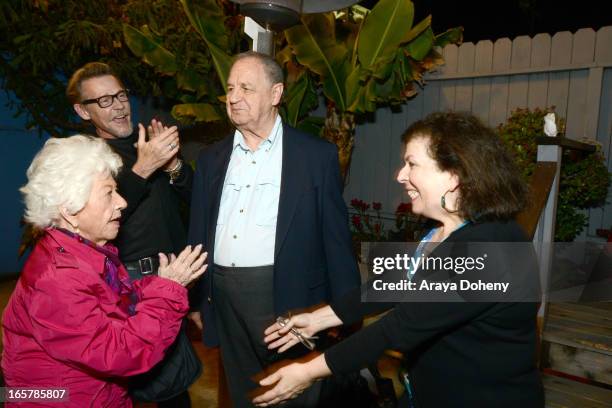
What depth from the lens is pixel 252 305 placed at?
8.45 ft

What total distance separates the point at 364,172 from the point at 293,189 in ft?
14.9

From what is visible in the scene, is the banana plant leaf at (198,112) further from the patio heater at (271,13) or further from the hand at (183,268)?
the hand at (183,268)

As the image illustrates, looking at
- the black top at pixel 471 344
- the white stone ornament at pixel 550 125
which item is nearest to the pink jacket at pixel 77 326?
the black top at pixel 471 344

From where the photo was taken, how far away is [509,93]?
222 inches

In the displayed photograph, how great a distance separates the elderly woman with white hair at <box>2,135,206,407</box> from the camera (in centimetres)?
152

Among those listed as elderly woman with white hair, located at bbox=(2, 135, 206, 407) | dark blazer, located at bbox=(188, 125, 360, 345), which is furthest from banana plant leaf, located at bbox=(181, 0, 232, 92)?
elderly woman with white hair, located at bbox=(2, 135, 206, 407)

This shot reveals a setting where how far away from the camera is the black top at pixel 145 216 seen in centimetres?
251

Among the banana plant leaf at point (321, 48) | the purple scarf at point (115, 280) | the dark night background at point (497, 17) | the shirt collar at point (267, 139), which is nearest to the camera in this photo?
the purple scarf at point (115, 280)

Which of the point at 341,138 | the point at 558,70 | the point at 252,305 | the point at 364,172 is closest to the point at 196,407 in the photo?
the point at 252,305

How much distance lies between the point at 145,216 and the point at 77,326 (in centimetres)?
123

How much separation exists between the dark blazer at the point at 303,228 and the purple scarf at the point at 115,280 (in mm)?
768

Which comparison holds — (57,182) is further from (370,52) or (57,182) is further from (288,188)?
(370,52)

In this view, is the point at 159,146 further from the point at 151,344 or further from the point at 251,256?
the point at 151,344

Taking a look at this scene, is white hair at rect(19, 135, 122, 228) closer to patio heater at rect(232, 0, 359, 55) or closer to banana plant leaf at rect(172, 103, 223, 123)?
patio heater at rect(232, 0, 359, 55)
